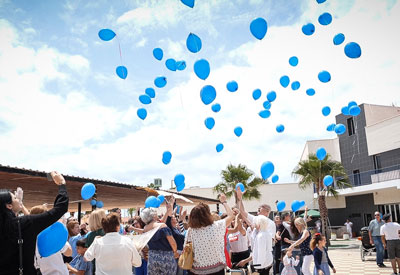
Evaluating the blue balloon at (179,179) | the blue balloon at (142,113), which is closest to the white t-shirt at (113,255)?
the blue balloon at (179,179)

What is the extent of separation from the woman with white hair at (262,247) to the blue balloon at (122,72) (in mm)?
4620

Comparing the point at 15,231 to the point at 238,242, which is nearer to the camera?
the point at 15,231

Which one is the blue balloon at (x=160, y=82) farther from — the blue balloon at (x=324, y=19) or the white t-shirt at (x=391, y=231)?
the white t-shirt at (x=391, y=231)

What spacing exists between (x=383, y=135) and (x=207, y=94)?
19.9m

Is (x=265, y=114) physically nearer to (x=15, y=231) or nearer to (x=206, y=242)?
(x=206, y=242)

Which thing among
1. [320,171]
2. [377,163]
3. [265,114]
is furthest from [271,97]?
[377,163]

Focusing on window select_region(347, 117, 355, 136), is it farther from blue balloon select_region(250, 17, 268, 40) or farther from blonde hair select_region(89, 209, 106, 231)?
blonde hair select_region(89, 209, 106, 231)

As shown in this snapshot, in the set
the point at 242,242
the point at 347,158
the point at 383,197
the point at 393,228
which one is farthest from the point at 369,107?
the point at 242,242

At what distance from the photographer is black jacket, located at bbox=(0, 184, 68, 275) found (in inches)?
94.3

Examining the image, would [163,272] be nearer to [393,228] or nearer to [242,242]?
[242,242]

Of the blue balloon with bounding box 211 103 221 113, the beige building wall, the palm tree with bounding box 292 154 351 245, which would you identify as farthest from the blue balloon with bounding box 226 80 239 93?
the beige building wall

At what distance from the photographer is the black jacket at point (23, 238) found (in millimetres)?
2396

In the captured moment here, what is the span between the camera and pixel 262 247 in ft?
16.7

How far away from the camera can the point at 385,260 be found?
1175 centimetres
